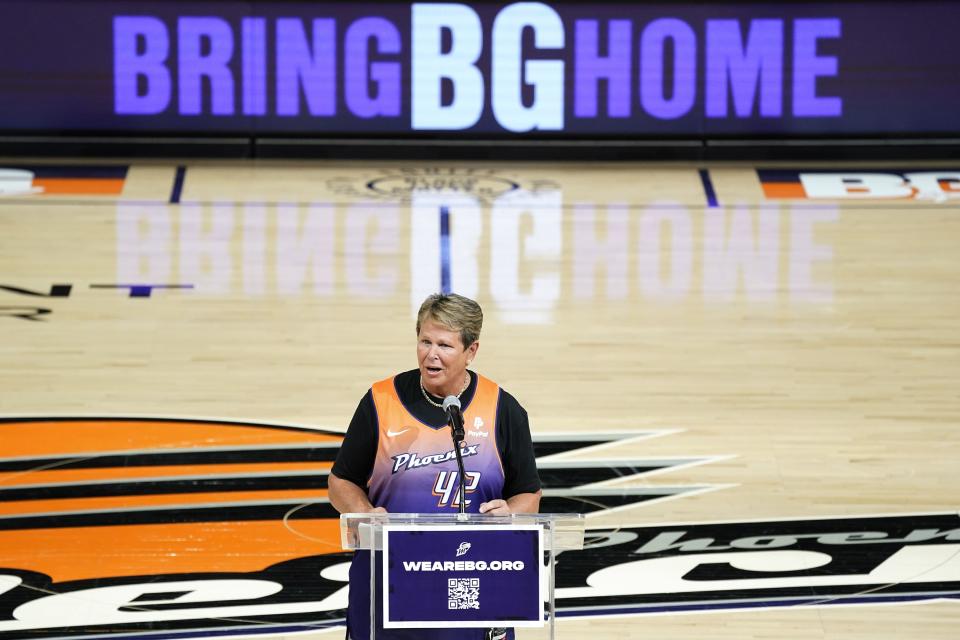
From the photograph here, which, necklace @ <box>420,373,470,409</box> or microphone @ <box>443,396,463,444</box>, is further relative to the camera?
necklace @ <box>420,373,470,409</box>

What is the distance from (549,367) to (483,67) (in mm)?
5576

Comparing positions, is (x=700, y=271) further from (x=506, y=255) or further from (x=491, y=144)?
(x=491, y=144)

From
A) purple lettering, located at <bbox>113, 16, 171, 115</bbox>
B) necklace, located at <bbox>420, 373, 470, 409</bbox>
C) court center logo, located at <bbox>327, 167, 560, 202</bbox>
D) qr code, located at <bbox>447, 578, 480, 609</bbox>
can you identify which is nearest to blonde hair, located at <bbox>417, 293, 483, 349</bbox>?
necklace, located at <bbox>420, 373, 470, 409</bbox>

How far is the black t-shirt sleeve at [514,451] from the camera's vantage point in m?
3.95

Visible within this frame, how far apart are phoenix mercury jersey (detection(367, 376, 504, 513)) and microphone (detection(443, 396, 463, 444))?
0.24 metres

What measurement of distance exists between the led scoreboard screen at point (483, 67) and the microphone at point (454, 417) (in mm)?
10161

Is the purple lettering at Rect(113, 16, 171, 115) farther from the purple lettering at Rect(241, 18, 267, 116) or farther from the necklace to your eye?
the necklace

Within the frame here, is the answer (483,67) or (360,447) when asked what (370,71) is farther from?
(360,447)

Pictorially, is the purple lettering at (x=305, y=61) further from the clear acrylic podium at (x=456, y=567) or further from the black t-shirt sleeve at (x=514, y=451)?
the clear acrylic podium at (x=456, y=567)

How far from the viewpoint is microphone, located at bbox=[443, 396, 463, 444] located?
3.58 m

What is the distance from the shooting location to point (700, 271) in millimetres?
10406

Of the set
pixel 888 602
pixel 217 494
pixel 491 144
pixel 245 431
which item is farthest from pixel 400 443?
pixel 491 144

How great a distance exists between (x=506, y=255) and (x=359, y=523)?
7341mm

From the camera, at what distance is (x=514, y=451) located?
3949mm
